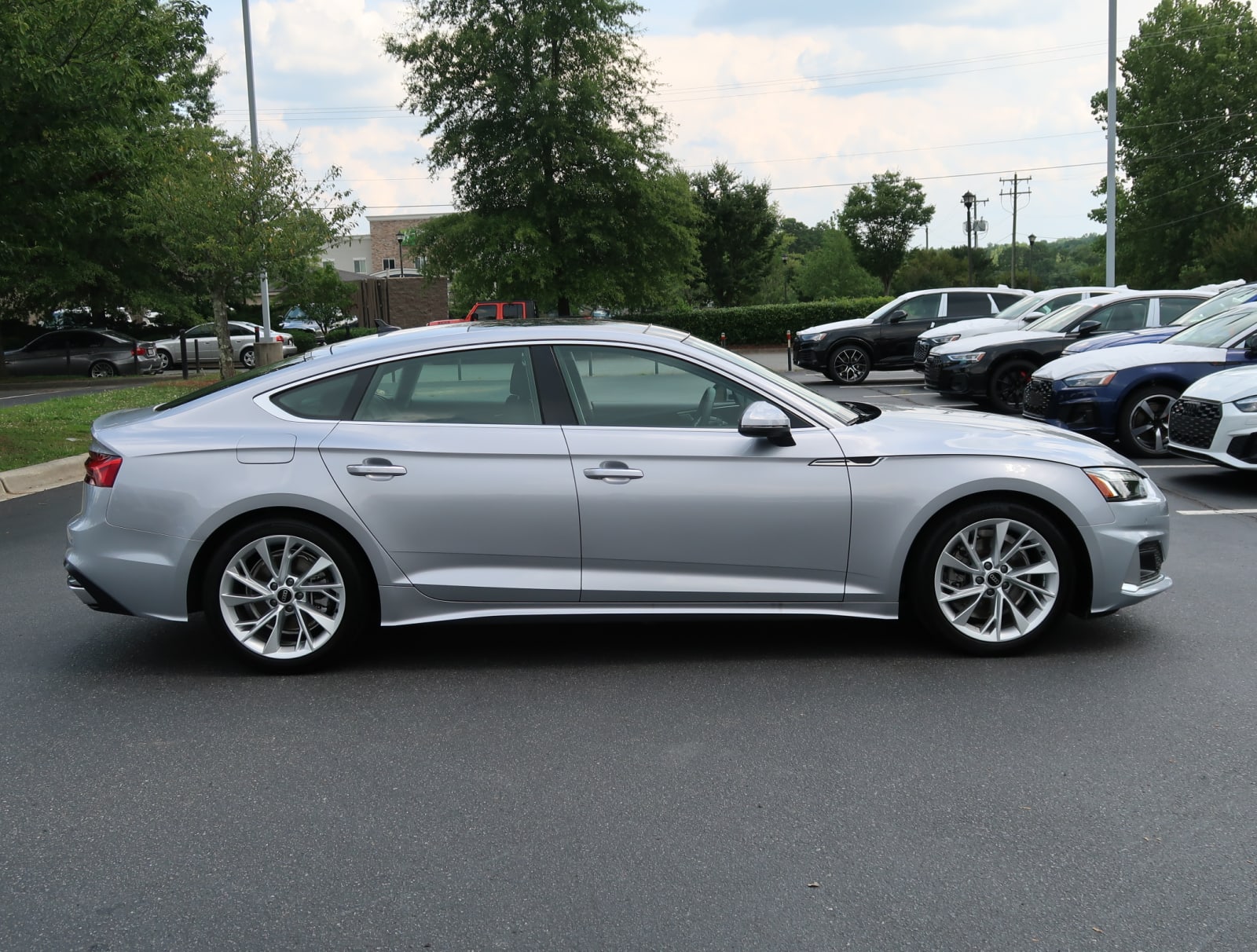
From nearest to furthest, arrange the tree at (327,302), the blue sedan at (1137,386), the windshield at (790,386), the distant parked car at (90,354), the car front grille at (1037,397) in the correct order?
the windshield at (790,386) < the blue sedan at (1137,386) < the car front grille at (1037,397) < the distant parked car at (90,354) < the tree at (327,302)

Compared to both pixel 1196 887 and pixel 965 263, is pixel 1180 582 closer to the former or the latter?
pixel 1196 887

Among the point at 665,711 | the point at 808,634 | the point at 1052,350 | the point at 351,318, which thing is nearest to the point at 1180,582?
the point at 808,634

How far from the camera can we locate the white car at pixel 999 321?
19891 mm

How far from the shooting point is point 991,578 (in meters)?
5.21

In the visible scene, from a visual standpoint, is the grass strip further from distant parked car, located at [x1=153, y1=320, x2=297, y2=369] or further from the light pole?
the light pole

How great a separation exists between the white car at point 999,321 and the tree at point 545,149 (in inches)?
702

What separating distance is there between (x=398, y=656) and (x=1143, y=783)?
3254 millimetres

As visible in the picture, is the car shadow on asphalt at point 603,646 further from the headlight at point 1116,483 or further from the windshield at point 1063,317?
the windshield at point 1063,317

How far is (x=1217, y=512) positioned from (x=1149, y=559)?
415cm

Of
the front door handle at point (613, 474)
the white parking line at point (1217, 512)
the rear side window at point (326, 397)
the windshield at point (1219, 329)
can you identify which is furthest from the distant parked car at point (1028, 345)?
the rear side window at point (326, 397)

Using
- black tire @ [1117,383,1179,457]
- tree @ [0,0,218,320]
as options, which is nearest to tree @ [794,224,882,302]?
tree @ [0,0,218,320]

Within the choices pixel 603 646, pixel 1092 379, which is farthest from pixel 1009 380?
pixel 603 646

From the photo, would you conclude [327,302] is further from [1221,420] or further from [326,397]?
[326,397]

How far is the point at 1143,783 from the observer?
3.89m
